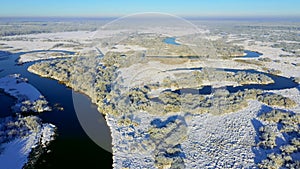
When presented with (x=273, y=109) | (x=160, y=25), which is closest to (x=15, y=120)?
(x=273, y=109)

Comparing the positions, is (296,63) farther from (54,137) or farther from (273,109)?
(54,137)

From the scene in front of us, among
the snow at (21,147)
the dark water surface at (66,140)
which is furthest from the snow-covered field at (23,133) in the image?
the dark water surface at (66,140)

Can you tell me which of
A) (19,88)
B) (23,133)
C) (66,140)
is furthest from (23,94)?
(66,140)

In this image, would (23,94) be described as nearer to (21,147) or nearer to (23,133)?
(23,133)

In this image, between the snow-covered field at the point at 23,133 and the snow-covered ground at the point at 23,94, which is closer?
the snow-covered field at the point at 23,133

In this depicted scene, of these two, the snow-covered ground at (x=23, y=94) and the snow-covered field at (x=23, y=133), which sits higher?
the snow-covered ground at (x=23, y=94)

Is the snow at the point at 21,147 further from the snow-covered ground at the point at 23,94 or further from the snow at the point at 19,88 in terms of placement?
the snow at the point at 19,88

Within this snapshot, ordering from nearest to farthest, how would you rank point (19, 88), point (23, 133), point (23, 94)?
point (23, 133)
point (23, 94)
point (19, 88)

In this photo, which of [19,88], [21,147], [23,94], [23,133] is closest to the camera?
[21,147]

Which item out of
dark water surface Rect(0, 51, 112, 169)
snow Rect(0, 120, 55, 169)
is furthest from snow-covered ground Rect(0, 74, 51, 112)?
snow Rect(0, 120, 55, 169)
